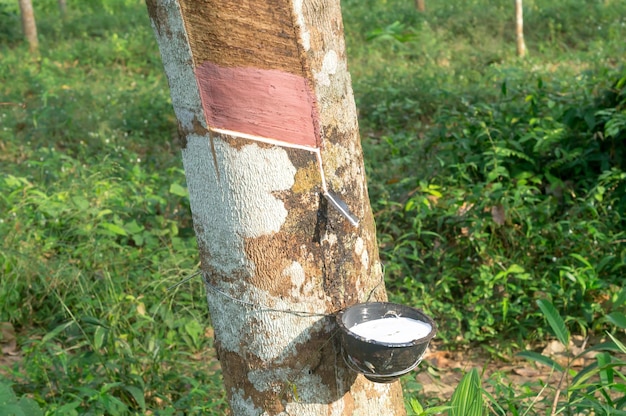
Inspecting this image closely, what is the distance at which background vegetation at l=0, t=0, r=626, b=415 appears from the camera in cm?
276

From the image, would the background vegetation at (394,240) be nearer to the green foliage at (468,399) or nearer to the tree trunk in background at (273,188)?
the green foliage at (468,399)

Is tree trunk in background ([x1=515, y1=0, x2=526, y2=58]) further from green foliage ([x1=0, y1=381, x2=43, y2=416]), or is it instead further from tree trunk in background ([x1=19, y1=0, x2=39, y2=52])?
green foliage ([x1=0, y1=381, x2=43, y2=416])

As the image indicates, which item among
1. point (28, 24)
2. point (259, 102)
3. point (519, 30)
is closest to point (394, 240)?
point (259, 102)

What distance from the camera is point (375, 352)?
4.75 feet

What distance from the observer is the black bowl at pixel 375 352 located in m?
1.45

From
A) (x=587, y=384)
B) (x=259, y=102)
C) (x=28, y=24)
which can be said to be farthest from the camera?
(x=28, y=24)

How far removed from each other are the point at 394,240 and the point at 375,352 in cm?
234

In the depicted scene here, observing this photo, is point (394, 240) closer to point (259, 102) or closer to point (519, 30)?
point (259, 102)

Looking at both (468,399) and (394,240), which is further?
(394,240)

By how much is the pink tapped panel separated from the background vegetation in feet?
3.59

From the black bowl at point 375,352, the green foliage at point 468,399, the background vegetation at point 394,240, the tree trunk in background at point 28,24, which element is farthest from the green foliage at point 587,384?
the tree trunk in background at point 28,24

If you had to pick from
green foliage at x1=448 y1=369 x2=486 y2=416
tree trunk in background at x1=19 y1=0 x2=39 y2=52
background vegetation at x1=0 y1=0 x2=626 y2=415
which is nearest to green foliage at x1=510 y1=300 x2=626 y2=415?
background vegetation at x1=0 y1=0 x2=626 y2=415

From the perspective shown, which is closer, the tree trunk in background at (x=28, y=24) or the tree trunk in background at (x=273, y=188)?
the tree trunk in background at (x=273, y=188)

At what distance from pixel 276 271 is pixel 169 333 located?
1.62 meters
